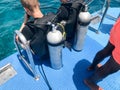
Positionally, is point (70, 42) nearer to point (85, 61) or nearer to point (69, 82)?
point (85, 61)

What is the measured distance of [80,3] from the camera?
105 inches

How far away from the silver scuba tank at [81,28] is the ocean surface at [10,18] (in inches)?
69.3

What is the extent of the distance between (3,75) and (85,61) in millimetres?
1378

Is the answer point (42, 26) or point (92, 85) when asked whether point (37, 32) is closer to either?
point (42, 26)

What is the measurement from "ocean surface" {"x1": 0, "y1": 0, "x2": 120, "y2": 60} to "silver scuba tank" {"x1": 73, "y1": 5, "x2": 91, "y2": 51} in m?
1.76

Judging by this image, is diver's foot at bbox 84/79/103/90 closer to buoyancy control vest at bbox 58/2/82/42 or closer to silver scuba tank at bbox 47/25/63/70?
silver scuba tank at bbox 47/25/63/70

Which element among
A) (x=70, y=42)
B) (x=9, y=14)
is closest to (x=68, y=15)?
(x=70, y=42)

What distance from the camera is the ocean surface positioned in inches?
163

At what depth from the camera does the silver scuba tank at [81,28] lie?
2.53 m

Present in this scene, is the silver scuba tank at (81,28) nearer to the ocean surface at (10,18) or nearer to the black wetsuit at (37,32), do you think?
the black wetsuit at (37,32)

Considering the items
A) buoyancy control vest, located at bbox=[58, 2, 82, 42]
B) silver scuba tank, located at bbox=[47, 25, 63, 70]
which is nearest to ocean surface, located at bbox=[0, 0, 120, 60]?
buoyancy control vest, located at bbox=[58, 2, 82, 42]

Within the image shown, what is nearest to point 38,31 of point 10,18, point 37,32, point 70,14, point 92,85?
point 37,32

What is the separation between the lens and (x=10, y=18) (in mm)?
4922

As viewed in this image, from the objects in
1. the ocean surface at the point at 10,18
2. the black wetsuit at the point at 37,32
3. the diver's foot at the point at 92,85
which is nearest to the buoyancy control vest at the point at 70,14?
the black wetsuit at the point at 37,32
